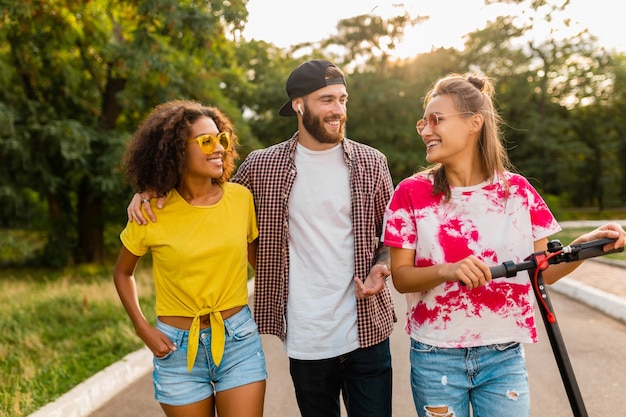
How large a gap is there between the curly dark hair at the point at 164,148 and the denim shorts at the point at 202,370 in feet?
2.31

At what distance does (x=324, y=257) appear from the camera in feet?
10.0

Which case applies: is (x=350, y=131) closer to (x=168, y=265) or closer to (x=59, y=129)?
(x=59, y=129)

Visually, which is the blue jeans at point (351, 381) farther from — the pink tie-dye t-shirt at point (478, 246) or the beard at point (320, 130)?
the beard at point (320, 130)

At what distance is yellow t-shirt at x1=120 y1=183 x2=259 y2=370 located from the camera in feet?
8.93

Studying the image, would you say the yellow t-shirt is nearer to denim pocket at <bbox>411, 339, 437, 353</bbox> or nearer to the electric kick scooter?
denim pocket at <bbox>411, 339, 437, 353</bbox>

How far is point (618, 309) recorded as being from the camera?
23.7ft

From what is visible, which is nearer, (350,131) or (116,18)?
(116,18)

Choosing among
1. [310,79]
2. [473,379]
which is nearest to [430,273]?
[473,379]

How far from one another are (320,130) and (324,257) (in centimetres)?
67

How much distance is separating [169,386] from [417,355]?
113 centimetres

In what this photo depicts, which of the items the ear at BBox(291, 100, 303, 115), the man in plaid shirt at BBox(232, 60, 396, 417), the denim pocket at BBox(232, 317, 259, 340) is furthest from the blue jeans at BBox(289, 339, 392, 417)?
the ear at BBox(291, 100, 303, 115)

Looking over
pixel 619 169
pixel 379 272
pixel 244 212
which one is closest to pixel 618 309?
pixel 379 272

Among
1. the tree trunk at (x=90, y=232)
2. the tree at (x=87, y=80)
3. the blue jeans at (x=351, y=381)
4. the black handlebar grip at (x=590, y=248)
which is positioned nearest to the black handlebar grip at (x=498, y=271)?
the black handlebar grip at (x=590, y=248)

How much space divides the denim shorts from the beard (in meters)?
1.06
